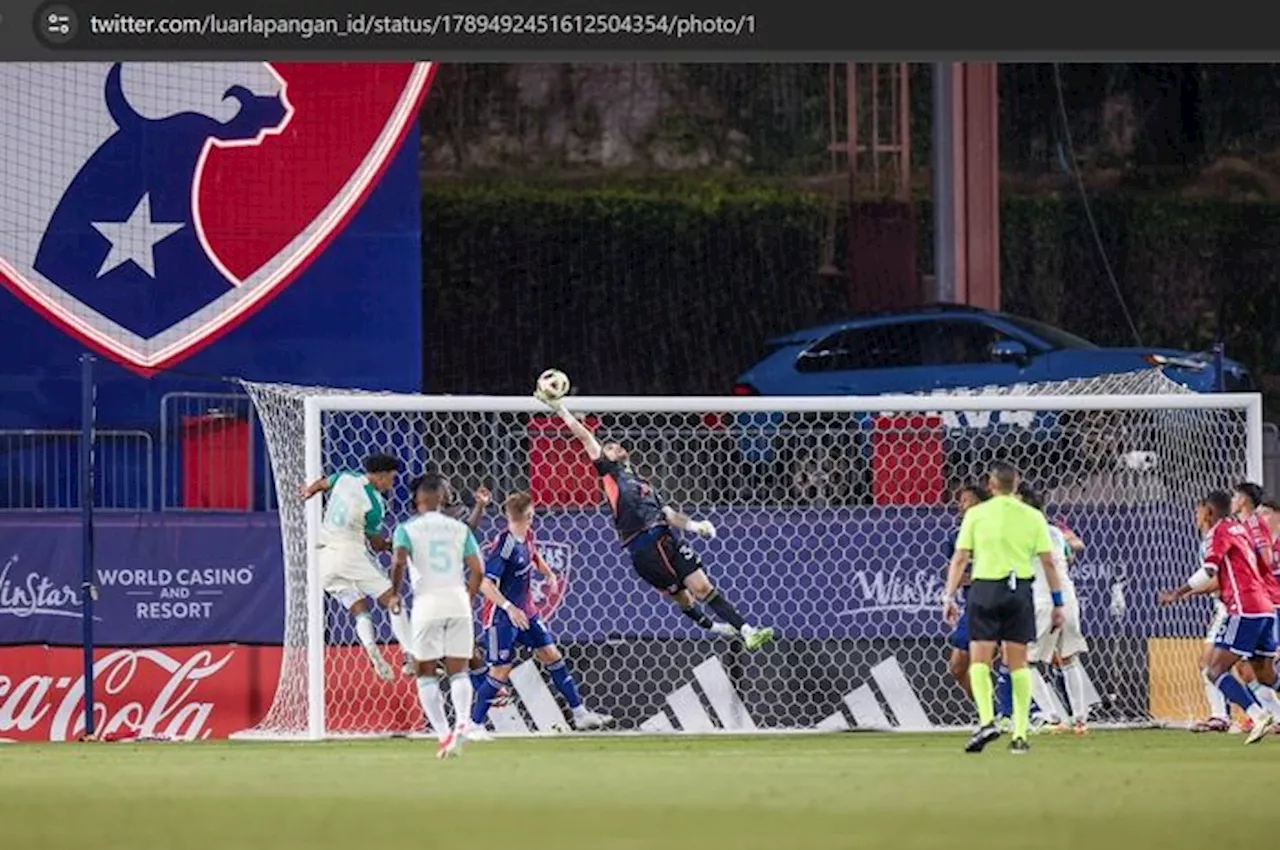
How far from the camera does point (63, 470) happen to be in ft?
68.4

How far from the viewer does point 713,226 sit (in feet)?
108

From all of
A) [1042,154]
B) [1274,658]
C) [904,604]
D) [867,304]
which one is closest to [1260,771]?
[1274,658]

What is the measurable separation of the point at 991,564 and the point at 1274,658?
3329mm

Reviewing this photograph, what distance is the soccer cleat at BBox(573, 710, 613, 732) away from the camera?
63.4 ft

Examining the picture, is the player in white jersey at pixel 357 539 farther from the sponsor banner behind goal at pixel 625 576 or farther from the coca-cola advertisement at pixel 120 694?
the coca-cola advertisement at pixel 120 694

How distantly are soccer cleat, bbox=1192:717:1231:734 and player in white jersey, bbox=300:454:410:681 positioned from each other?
585 centimetres

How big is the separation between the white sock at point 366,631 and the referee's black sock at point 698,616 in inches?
88.7

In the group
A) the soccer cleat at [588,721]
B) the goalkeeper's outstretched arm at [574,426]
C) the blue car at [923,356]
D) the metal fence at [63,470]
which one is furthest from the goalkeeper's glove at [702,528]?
the blue car at [923,356]

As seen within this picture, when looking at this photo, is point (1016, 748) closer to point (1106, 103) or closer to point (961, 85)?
point (961, 85)

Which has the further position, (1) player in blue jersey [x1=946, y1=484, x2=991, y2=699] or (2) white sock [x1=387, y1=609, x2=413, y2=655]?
(1) player in blue jersey [x1=946, y1=484, x2=991, y2=699]

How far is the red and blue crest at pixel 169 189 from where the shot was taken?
2086cm

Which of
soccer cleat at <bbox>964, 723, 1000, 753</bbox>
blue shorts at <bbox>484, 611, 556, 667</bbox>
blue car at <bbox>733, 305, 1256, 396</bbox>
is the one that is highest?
blue car at <bbox>733, 305, 1256, 396</bbox>

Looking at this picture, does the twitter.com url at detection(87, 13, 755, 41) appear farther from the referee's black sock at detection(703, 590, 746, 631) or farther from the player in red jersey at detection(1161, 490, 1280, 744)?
the referee's black sock at detection(703, 590, 746, 631)

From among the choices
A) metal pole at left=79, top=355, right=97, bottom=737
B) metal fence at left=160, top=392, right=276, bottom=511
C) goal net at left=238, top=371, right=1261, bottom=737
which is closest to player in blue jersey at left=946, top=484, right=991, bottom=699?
goal net at left=238, top=371, right=1261, bottom=737
